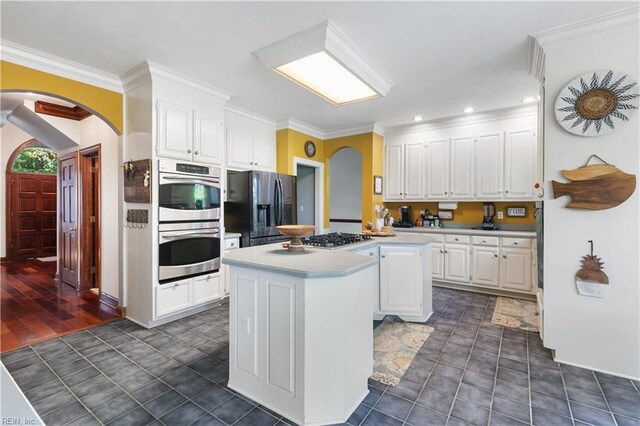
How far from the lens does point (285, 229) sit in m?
2.24

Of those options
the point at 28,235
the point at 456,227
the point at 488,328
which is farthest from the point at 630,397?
the point at 28,235

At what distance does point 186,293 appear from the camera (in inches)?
133

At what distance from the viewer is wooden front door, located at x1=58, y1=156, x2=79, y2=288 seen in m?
4.47

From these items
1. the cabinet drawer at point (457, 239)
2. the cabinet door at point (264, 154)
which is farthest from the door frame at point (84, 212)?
the cabinet drawer at point (457, 239)

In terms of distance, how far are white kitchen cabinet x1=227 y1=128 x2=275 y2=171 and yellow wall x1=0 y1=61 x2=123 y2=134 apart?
4.52 feet

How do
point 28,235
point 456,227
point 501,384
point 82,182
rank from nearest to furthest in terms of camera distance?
point 501,384 → point 82,182 → point 456,227 → point 28,235

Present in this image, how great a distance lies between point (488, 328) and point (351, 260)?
83.2 inches

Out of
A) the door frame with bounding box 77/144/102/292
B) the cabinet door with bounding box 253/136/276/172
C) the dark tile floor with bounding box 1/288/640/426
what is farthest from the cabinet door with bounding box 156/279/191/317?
the cabinet door with bounding box 253/136/276/172

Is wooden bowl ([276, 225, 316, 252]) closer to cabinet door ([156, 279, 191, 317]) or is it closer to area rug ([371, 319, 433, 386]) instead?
area rug ([371, 319, 433, 386])

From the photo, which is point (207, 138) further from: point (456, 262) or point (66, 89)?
point (456, 262)

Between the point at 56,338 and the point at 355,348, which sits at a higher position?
the point at 355,348

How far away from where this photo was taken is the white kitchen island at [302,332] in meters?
1.71

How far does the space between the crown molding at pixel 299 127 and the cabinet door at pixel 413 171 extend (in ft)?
5.31

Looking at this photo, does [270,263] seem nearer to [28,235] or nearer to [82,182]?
[82,182]
